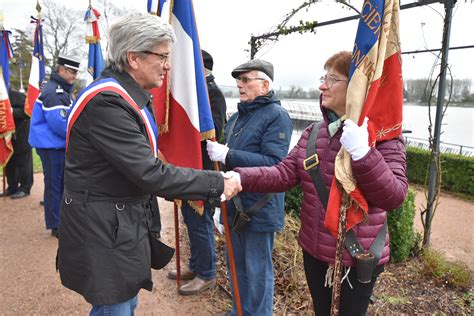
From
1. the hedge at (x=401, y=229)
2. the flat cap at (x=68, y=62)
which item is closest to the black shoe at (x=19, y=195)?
the flat cap at (x=68, y=62)

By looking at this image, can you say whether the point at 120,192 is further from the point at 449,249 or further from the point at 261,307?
the point at 449,249

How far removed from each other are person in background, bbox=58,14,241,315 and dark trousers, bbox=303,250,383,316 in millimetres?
774

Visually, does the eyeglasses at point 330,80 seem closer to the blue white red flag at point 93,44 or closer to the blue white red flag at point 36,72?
the blue white red flag at point 93,44

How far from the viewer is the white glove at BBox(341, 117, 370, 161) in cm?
154

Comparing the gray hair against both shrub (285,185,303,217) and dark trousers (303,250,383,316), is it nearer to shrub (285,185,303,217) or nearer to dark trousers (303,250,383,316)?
dark trousers (303,250,383,316)

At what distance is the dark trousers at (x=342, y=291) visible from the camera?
6.26 ft

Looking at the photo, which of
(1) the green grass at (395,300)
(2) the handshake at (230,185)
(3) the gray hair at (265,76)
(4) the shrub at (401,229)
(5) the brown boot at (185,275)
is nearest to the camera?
(2) the handshake at (230,185)

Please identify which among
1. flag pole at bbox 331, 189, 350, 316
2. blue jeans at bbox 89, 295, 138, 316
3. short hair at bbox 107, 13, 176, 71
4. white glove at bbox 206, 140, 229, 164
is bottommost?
blue jeans at bbox 89, 295, 138, 316

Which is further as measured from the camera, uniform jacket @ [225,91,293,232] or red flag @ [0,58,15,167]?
red flag @ [0,58,15,167]

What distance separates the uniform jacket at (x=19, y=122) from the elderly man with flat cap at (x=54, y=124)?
2.12 metres

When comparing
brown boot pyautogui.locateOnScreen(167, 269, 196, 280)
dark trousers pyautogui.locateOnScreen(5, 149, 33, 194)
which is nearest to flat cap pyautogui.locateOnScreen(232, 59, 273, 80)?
brown boot pyautogui.locateOnScreen(167, 269, 196, 280)

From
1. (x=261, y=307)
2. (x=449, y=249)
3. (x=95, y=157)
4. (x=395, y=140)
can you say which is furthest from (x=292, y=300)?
(x=449, y=249)

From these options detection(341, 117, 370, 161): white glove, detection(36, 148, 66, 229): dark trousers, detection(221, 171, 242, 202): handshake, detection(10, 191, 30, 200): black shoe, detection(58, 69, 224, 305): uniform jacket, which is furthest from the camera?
detection(10, 191, 30, 200): black shoe

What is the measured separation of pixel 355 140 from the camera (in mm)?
1538
